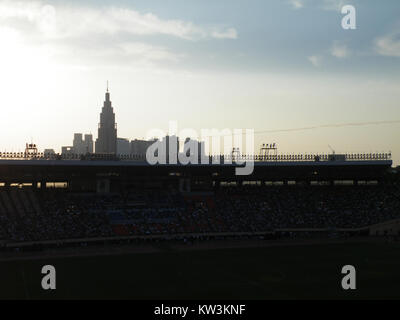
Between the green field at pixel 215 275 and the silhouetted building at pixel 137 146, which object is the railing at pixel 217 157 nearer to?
the green field at pixel 215 275

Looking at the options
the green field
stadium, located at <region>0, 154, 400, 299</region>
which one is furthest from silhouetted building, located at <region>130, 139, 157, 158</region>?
the green field

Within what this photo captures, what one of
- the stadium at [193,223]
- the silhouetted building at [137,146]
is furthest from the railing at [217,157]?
the silhouetted building at [137,146]

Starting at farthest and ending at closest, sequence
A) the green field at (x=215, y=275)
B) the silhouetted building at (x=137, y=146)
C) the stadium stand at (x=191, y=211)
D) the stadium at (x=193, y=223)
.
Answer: the silhouetted building at (x=137, y=146)
the stadium stand at (x=191, y=211)
the stadium at (x=193, y=223)
the green field at (x=215, y=275)

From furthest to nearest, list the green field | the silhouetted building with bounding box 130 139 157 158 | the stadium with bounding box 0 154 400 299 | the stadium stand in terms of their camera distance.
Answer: the silhouetted building with bounding box 130 139 157 158, the stadium stand, the stadium with bounding box 0 154 400 299, the green field

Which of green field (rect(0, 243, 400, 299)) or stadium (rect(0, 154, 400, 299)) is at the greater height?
stadium (rect(0, 154, 400, 299))

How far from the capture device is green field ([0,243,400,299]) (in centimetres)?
3988

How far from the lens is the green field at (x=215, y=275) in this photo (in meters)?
Result: 39.9

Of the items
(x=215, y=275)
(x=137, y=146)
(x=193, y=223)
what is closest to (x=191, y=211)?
(x=193, y=223)

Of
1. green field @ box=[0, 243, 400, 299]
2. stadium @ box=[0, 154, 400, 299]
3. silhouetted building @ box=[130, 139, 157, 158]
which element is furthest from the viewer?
silhouetted building @ box=[130, 139, 157, 158]

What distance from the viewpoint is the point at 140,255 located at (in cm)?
5747

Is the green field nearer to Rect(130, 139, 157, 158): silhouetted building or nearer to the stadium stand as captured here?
the stadium stand

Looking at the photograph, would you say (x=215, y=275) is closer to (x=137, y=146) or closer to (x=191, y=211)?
(x=191, y=211)
